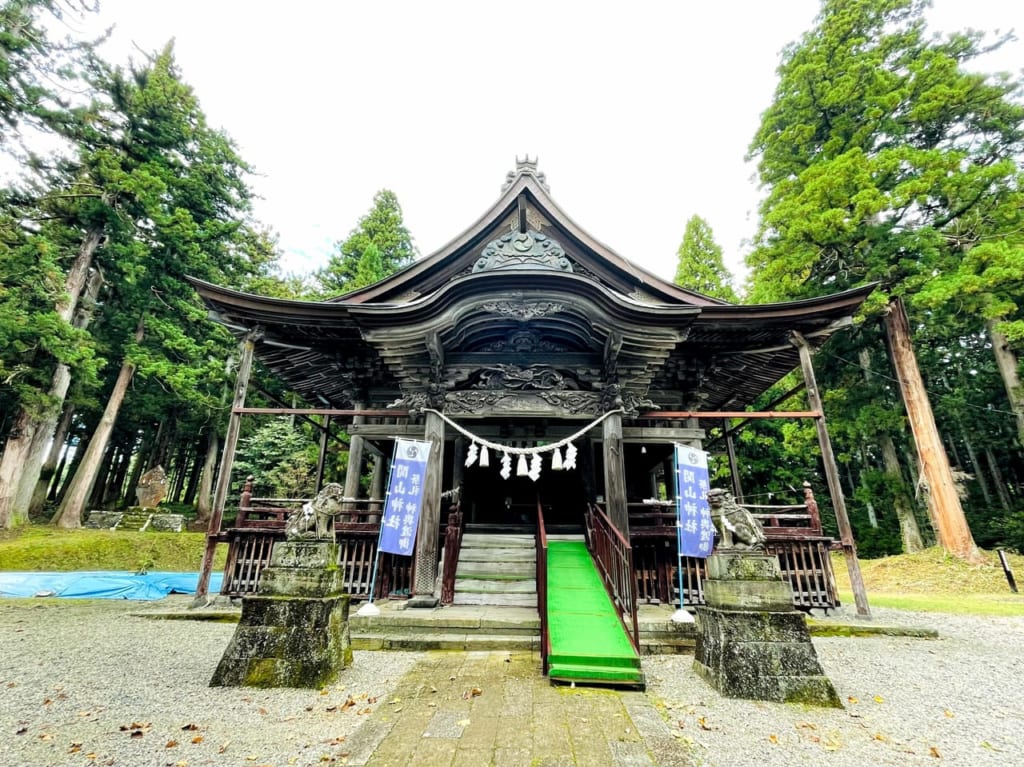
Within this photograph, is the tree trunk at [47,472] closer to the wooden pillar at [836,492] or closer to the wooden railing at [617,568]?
the wooden railing at [617,568]

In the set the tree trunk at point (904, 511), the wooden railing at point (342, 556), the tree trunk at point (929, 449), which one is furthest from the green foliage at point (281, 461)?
the tree trunk at point (904, 511)

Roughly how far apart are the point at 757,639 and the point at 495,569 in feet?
14.2

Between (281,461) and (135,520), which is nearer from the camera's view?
(135,520)

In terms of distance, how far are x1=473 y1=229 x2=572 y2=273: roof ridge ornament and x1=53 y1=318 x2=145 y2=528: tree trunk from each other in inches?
650

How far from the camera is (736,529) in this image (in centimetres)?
443

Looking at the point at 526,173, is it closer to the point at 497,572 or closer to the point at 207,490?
the point at 497,572

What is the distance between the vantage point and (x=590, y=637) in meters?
4.54

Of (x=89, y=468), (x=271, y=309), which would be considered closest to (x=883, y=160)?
(x=271, y=309)

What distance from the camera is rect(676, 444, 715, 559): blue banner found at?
623 cm

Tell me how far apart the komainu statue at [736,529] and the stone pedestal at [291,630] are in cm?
401

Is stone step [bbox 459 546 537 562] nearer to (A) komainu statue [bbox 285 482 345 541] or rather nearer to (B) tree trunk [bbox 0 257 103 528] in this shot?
(A) komainu statue [bbox 285 482 345 541]

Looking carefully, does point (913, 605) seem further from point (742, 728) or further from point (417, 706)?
point (417, 706)

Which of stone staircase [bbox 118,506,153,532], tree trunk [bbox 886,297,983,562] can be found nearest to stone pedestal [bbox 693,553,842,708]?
tree trunk [bbox 886,297,983,562]

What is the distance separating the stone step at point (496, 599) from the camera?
6.51 metres
